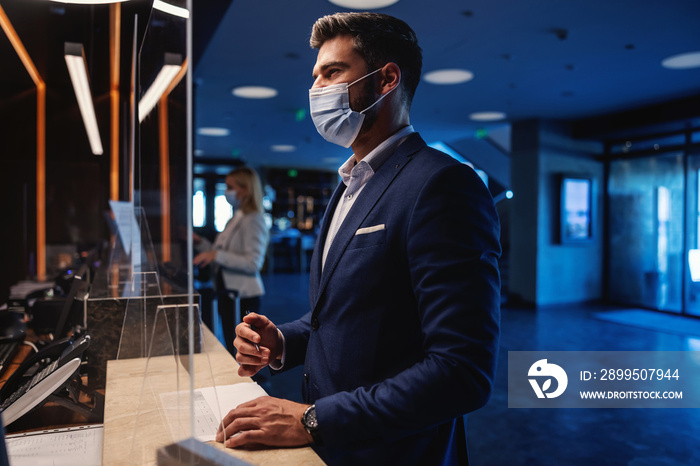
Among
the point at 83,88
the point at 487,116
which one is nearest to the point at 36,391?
the point at 83,88

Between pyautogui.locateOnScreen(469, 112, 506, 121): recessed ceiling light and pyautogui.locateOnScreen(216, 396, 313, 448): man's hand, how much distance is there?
7.45 m

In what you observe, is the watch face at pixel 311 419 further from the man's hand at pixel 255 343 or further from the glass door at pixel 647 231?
the glass door at pixel 647 231

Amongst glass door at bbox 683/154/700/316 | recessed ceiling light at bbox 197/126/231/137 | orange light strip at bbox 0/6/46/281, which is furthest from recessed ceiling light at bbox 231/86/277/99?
glass door at bbox 683/154/700/316

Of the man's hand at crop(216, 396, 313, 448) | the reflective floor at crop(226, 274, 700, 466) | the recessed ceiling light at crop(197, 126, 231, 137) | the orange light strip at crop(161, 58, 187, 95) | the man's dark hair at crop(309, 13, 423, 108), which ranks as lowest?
the reflective floor at crop(226, 274, 700, 466)

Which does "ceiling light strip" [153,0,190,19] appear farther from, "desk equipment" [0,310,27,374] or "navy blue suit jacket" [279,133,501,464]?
"desk equipment" [0,310,27,374]

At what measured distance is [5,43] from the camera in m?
3.79

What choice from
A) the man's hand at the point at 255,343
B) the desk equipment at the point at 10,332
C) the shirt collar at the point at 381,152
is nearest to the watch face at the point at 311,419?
the man's hand at the point at 255,343

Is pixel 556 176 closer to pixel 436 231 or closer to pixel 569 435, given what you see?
pixel 569 435

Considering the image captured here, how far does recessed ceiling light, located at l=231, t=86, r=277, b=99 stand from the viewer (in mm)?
6410

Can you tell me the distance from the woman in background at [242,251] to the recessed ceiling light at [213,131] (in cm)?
625

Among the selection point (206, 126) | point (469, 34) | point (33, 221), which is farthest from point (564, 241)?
point (33, 221)

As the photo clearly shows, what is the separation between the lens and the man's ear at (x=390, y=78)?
1132 millimetres

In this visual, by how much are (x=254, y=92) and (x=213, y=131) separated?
11.7ft

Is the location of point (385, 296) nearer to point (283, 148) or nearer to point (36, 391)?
point (36, 391)
